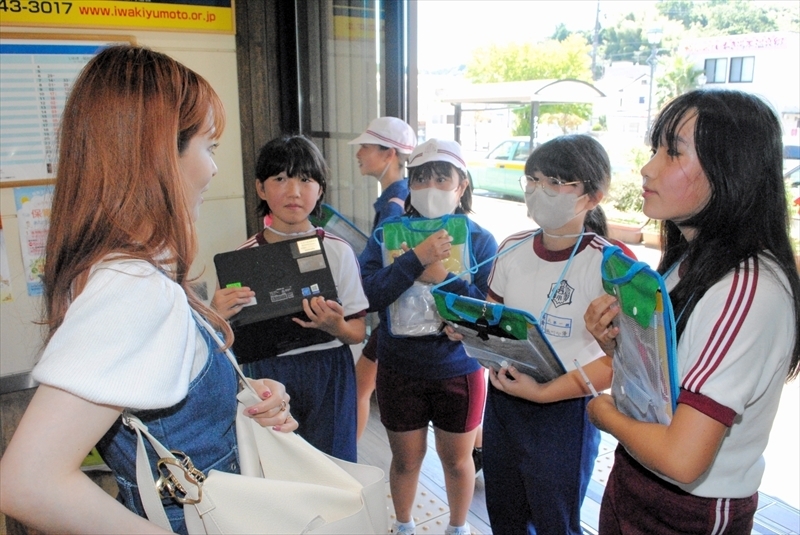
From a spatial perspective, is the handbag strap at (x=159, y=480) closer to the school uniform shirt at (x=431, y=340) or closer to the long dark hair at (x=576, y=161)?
the school uniform shirt at (x=431, y=340)

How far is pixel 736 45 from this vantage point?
2055mm

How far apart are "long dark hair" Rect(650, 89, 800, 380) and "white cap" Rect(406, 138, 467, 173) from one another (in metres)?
0.97

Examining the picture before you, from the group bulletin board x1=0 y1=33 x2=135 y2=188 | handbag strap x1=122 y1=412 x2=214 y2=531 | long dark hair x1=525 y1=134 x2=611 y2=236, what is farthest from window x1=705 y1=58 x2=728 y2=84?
bulletin board x1=0 y1=33 x2=135 y2=188

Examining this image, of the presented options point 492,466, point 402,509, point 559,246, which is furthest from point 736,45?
point 402,509

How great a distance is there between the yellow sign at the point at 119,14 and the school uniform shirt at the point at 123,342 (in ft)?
9.21

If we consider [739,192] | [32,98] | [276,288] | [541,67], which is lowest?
[276,288]

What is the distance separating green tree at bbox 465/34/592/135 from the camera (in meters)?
2.72

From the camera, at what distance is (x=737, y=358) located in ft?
3.06

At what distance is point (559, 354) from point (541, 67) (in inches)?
84.5

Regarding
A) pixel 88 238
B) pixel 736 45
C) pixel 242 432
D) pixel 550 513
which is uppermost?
pixel 736 45

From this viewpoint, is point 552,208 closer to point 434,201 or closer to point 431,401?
point 434,201

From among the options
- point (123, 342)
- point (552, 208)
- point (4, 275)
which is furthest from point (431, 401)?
point (4, 275)

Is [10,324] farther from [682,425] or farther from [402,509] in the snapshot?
[682,425]

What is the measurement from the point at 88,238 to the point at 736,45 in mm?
→ 2161
